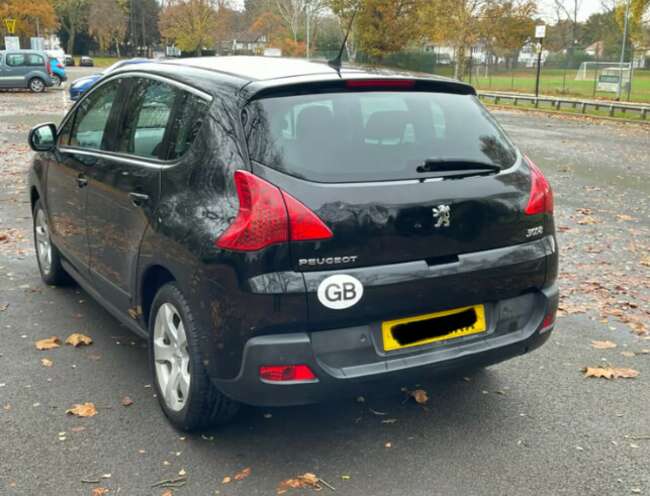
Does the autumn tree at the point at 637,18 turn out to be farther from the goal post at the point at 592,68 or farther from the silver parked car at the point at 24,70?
the silver parked car at the point at 24,70

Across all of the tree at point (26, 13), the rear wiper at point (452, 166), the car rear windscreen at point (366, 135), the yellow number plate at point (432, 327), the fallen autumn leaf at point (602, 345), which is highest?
the tree at point (26, 13)

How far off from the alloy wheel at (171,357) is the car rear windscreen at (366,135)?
0.94 m

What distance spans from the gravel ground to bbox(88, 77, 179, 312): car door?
23.7 inches

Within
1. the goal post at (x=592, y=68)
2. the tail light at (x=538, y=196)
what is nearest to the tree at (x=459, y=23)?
the goal post at (x=592, y=68)

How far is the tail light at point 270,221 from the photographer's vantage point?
3008 millimetres

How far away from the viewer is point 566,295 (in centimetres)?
602

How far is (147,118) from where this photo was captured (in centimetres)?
405

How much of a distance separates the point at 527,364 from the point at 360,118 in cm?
207

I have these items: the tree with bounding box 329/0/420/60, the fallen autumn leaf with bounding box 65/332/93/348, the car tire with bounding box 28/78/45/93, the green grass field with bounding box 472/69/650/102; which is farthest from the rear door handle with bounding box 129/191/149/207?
the tree with bounding box 329/0/420/60

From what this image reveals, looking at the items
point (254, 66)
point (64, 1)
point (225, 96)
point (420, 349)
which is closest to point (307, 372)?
point (420, 349)

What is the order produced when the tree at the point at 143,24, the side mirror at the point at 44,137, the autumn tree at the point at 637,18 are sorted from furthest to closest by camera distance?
the tree at the point at 143,24 → the autumn tree at the point at 637,18 → the side mirror at the point at 44,137

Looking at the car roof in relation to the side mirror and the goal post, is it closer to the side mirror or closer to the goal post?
the side mirror

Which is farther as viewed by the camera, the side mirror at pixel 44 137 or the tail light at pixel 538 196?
the side mirror at pixel 44 137

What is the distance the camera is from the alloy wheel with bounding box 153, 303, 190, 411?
3535 mm
